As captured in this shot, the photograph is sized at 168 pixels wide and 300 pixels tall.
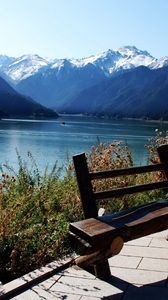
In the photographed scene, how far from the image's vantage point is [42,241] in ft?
18.3

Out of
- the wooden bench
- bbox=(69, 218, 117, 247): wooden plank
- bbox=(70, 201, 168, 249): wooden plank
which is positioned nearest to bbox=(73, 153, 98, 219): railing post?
the wooden bench

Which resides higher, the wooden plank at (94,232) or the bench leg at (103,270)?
the wooden plank at (94,232)

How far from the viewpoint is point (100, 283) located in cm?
465

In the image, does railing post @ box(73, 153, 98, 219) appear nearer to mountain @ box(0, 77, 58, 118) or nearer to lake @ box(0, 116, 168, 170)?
lake @ box(0, 116, 168, 170)

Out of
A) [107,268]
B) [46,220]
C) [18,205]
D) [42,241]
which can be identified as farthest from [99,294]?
[46,220]

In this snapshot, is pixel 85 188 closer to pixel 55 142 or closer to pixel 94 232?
pixel 94 232

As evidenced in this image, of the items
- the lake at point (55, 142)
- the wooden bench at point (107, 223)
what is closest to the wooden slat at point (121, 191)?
the wooden bench at point (107, 223)

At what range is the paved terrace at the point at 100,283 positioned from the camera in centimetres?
435

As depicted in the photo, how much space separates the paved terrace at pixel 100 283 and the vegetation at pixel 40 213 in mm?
347

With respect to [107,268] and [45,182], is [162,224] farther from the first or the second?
[45,182]

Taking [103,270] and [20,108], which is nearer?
[103,270]

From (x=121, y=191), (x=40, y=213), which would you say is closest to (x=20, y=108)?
(x=40, y=213)

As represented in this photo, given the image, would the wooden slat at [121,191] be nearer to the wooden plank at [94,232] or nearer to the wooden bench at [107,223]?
the wooden bench at [107,223]

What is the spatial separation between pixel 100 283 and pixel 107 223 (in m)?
0.80
